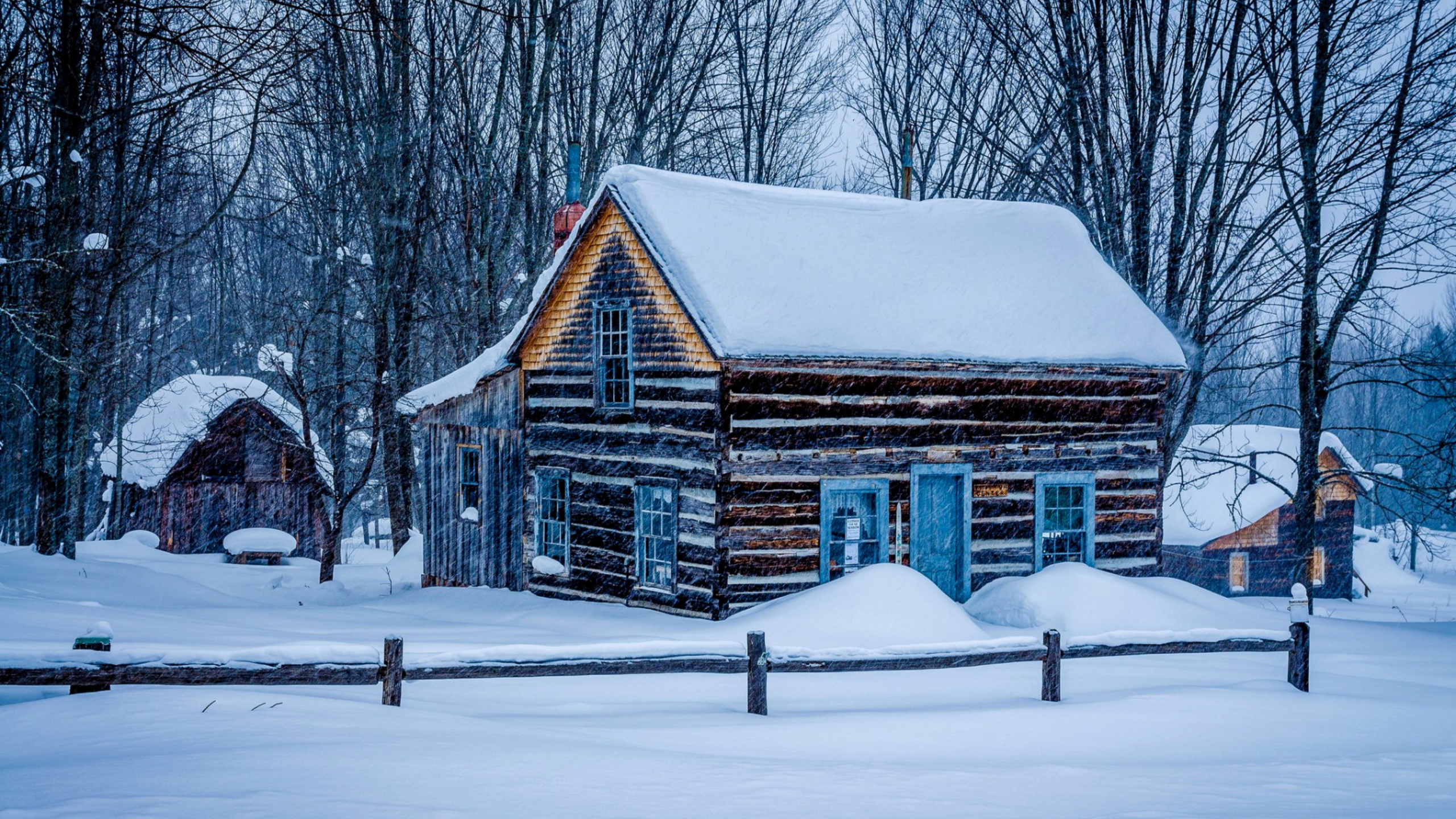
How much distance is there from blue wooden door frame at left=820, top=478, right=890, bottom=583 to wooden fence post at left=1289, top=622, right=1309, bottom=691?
5.95m

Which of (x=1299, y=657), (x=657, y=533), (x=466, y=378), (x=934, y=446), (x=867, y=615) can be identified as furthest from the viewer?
(x=466, y=378)

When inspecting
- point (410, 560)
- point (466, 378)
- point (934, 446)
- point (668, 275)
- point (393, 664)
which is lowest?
point (410, 560)

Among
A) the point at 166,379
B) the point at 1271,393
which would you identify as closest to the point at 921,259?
the point at 166,379

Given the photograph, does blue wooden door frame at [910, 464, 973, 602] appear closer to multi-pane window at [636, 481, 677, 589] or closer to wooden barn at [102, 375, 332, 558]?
multi-pane window at [636, 481, 677, 589]

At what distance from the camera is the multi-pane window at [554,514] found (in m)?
18.7

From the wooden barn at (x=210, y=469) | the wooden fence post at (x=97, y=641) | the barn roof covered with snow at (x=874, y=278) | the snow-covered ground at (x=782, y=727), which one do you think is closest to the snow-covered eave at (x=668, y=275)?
the barn roof covered with snow at (x=874, y=278)

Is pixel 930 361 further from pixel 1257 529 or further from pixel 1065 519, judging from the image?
pixel 1257 529

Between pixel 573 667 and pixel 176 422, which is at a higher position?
pixel 176 422

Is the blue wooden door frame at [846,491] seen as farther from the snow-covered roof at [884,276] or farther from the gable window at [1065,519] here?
the gable window at [1065,519]

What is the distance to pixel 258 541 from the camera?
113 ft

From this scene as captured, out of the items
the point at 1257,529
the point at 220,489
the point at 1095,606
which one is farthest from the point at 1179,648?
the point at 1257,529

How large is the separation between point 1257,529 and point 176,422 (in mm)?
37273

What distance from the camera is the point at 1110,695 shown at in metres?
11.5

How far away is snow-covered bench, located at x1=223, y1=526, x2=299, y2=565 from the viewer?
34219 millimetres
